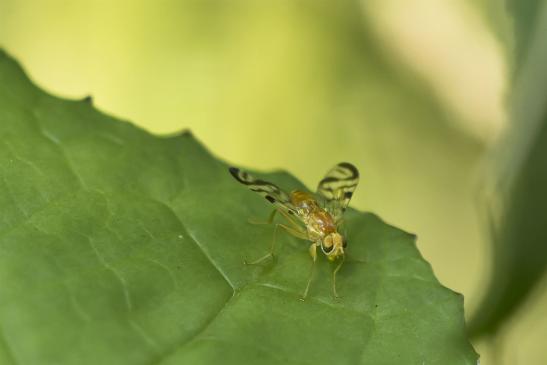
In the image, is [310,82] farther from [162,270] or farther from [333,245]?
[162,270]

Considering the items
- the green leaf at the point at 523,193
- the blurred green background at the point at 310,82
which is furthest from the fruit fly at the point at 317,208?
the blurred green background at the point at 310,82

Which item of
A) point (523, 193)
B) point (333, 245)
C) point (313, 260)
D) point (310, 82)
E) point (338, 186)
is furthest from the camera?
point (310, 82)

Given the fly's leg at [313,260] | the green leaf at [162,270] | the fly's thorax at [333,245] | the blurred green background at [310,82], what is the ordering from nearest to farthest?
1. the green leaf at [162,270]
2. the fly's leg at [313,260]
3. the fly's thorax at [333,245]
4. the blurred green background at [310,82]

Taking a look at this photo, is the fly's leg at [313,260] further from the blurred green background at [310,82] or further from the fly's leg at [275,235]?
the blurred green background at [310,82]

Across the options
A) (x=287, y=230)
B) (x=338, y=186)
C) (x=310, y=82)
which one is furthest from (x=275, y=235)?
(x=310, y=82)

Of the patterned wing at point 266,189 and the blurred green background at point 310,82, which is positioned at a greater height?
the patterned wing at point 266,189

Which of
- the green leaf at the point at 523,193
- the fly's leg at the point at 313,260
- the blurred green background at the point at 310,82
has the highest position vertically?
the green leaf at the point at 523,193

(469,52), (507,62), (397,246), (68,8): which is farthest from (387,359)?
(68,8)
